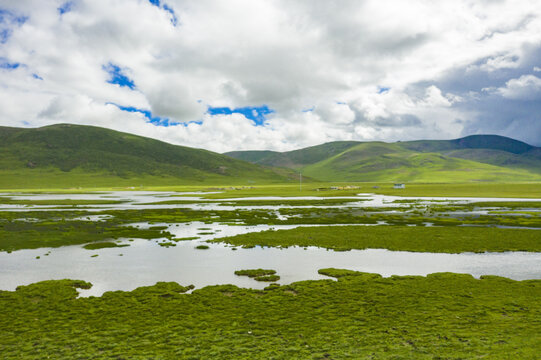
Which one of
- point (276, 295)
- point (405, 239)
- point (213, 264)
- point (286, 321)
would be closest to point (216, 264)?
point (213, 264)

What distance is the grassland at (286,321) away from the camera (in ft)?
48.0

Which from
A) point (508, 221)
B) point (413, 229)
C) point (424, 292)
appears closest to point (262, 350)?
point (424, 292)

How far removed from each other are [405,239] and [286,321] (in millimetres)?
29587

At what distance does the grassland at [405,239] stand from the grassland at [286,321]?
13722mm

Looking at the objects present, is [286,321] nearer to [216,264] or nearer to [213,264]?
[216,264]

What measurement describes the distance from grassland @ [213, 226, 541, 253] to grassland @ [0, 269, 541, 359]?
13722mm

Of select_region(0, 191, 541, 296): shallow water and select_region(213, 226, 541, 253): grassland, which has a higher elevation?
select_region(213, 226, 541, 253): grassland

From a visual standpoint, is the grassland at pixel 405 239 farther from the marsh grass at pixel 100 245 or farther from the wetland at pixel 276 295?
the marsh grass at pixel 100 245

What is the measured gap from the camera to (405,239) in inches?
1679

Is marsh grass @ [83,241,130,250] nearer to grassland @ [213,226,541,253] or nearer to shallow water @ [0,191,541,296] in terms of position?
shallow water @ [0,191,541,296]

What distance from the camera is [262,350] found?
1475cm

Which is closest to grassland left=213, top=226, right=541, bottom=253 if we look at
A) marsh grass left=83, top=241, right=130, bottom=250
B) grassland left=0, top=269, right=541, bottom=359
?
marsh grass left=83, top=241, right=130, bottom=250

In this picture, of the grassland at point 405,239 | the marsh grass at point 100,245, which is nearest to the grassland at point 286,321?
the grassland at point 405,239

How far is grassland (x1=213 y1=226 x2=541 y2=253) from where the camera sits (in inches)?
1487
